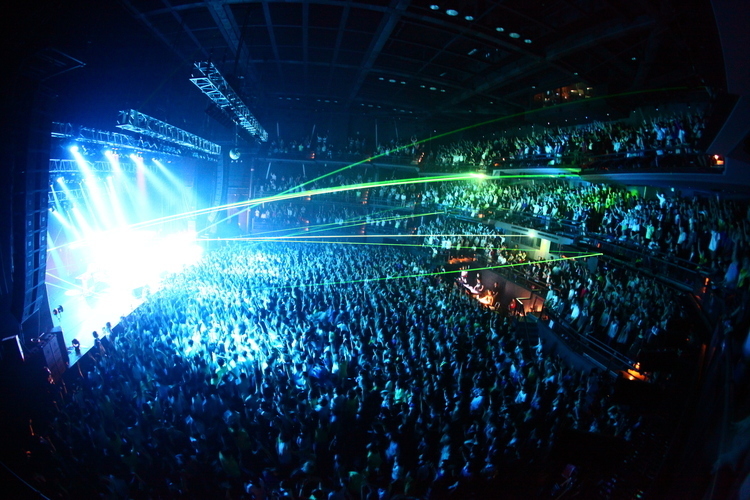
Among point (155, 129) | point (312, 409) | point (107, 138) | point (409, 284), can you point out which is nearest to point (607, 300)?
point (409, 284)

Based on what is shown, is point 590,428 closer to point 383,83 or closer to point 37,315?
point 37,315

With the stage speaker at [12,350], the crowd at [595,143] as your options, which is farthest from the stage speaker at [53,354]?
the crowd at [595,143]

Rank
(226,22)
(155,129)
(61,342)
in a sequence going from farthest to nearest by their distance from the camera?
(155,129) < (226,22) < (61,342)

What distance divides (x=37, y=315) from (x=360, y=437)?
659 centimetres

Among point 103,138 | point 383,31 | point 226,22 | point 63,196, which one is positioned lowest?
point 63,196

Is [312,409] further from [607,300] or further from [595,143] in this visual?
[595,143]

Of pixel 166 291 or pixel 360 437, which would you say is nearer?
pixel 360 437

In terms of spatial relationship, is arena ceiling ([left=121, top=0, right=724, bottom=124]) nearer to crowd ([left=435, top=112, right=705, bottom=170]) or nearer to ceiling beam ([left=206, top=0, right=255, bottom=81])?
ceiling beam ([left=206, top=0, right=255, bottom=81])

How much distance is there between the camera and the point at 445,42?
10.2 metres

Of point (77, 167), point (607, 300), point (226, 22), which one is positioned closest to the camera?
point (607, 300)

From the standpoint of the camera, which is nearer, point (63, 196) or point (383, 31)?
point (383, 31)

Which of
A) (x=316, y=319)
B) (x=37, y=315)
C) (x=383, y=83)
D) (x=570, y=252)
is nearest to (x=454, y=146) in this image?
(x=383, y=83)

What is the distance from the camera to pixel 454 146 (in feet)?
70.5

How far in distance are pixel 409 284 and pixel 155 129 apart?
31.3 feet
